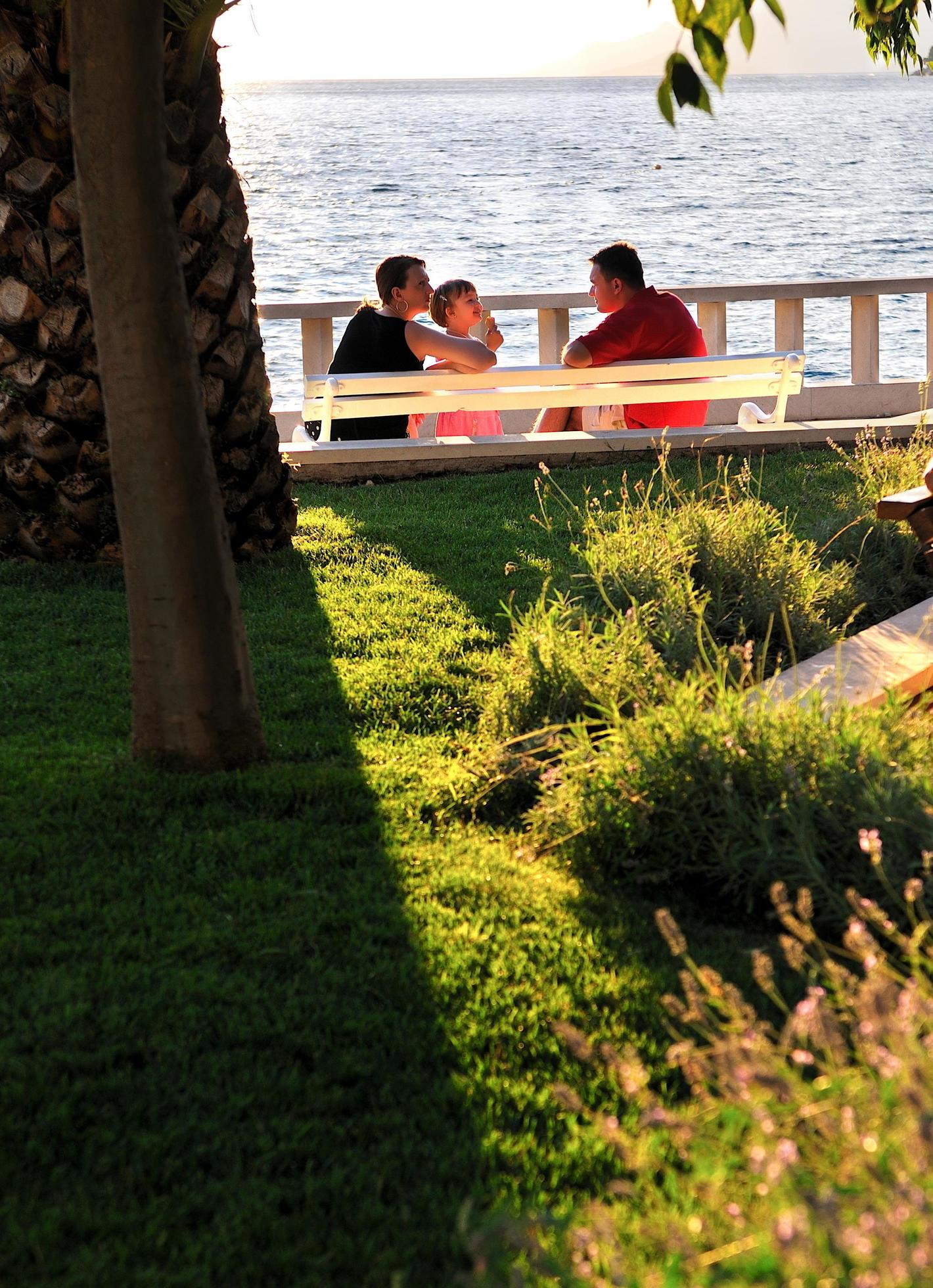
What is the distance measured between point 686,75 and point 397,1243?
220cm

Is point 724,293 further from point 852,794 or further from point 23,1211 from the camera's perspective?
point 23,1211

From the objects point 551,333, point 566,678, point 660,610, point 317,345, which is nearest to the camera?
point 566,678

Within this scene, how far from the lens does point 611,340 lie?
7.71 metres

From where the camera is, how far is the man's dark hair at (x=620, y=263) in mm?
7430

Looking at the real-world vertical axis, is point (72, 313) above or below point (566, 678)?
above

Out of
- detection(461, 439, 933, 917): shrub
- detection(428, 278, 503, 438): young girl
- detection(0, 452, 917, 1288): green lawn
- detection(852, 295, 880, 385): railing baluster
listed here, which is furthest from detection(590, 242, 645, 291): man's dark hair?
detection(0, 452, 917, 1288): green lawn

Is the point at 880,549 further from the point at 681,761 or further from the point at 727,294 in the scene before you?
the point at 727,294

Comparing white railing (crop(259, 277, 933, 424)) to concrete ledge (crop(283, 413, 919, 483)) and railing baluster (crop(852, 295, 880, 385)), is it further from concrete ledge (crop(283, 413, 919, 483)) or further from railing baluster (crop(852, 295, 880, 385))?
concrete ledge (crop(283, 413, 919, 483))

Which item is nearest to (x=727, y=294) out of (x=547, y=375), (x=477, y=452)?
(x=547, y=375)

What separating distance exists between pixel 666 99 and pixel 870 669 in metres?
2.13

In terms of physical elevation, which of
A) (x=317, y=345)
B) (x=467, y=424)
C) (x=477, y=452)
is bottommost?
(x=477, y=452)

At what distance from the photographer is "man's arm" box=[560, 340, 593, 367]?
759cm

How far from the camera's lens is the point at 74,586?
5.74m

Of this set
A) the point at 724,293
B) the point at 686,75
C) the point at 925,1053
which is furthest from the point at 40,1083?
the point at 724,293
